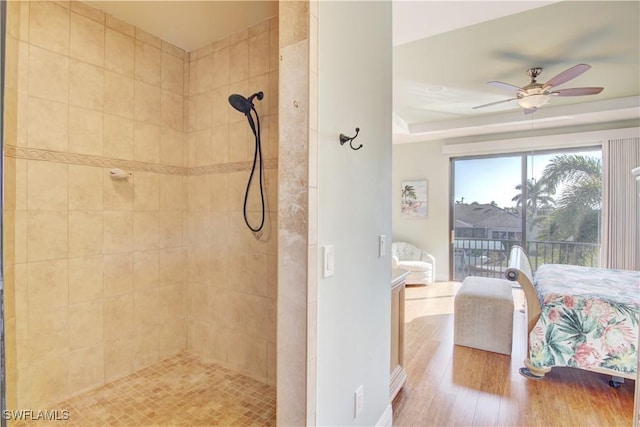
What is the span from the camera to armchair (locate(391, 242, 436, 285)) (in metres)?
5.04

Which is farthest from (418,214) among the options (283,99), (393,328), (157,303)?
(283,99)

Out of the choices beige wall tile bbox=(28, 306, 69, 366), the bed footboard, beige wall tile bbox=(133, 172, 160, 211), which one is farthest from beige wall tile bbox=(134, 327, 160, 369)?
the bed footboard

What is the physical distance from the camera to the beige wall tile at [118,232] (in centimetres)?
208

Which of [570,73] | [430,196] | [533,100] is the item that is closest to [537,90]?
[533,100]

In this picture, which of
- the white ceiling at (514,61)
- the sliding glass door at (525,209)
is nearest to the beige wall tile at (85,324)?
the white ceiling at (514,61)

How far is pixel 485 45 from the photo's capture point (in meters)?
2.74

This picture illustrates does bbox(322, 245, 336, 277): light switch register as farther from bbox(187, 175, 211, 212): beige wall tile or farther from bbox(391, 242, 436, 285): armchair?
bbox(391, 242, 436, 285): armchair

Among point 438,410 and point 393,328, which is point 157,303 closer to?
point 393,328

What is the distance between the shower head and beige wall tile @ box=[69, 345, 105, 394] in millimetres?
1808

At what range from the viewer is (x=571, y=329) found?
2.28m

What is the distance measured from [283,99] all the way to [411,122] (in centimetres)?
438

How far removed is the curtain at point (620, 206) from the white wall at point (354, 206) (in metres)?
4.31

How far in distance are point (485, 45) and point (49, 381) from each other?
Result: 13.2ft

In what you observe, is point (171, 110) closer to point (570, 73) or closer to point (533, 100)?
point (570, 73)
